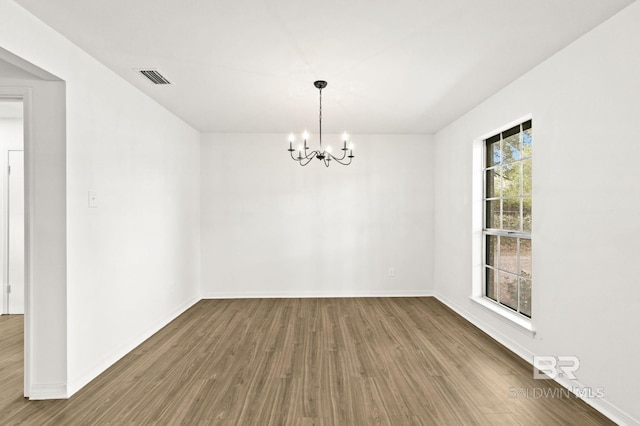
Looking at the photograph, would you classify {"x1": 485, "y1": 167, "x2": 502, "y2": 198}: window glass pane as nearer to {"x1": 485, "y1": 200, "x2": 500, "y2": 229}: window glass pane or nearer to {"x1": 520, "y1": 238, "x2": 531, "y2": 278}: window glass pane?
{"x1": 485, "y1": 200, "x2": 500, "y2": 229}: window glass pane

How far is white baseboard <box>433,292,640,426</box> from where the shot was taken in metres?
2.12

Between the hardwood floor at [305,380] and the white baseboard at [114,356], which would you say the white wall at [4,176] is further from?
the white baseboard at [114,356]

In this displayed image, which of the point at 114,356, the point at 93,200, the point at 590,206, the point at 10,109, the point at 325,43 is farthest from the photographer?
the point at 10,109

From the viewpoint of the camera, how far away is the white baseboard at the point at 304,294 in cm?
539

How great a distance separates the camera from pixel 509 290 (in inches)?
142

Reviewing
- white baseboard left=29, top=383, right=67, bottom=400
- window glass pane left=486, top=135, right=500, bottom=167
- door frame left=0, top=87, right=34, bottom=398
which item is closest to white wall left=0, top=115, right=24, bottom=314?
door frame left=0, top=87, right=34, bottom=398

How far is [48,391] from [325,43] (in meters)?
3.32

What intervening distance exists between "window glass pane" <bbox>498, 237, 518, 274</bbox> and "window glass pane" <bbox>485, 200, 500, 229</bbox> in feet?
0.76

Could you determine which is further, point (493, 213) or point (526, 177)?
point (493, 213)

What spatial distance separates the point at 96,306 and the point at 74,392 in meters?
0.64

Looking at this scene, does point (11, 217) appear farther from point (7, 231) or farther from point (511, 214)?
point (511, 214)

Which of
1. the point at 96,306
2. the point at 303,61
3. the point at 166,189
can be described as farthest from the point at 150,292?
the point at 303,61

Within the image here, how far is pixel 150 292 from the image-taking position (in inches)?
149

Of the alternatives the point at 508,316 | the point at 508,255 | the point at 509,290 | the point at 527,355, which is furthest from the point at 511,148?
the point at 527,355
